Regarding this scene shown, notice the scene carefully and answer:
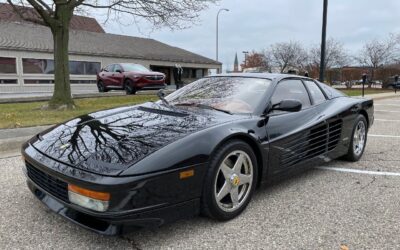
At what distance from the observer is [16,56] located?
80.7 feet

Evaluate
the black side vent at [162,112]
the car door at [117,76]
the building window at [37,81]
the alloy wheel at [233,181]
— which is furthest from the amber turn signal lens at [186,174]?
the building window at [37,81]

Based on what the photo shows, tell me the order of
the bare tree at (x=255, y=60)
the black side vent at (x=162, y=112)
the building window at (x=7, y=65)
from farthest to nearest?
the bare tree at (x=255, y=60), the building window at (x=7, y=65), the black side vent at (x=162, y=112)

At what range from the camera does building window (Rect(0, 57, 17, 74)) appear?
954 inches

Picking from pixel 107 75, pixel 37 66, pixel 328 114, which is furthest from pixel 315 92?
pixel 37 66

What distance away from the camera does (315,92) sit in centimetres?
466

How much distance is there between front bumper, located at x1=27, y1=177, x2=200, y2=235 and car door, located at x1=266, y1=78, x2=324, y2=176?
3.62 feet

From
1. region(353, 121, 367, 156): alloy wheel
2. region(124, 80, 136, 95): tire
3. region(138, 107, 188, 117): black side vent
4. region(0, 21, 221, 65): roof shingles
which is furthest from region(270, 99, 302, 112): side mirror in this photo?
region(0, 21, 221, 65): roof shingles

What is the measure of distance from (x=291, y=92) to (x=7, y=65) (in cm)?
2465

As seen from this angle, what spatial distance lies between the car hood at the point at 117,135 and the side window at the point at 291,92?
0.81 m

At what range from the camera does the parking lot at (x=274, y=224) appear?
2764mm

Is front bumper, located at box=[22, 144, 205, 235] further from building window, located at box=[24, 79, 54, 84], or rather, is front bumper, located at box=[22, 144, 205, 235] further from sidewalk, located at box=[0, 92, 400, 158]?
building window, located at box=[24, 79, 54, 84]

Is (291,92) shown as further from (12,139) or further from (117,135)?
(12,139)

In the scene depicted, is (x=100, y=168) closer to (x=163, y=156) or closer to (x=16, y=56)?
(x=163, y=156)

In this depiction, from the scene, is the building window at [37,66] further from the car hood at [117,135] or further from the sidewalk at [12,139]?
the car hood at [117,135]
